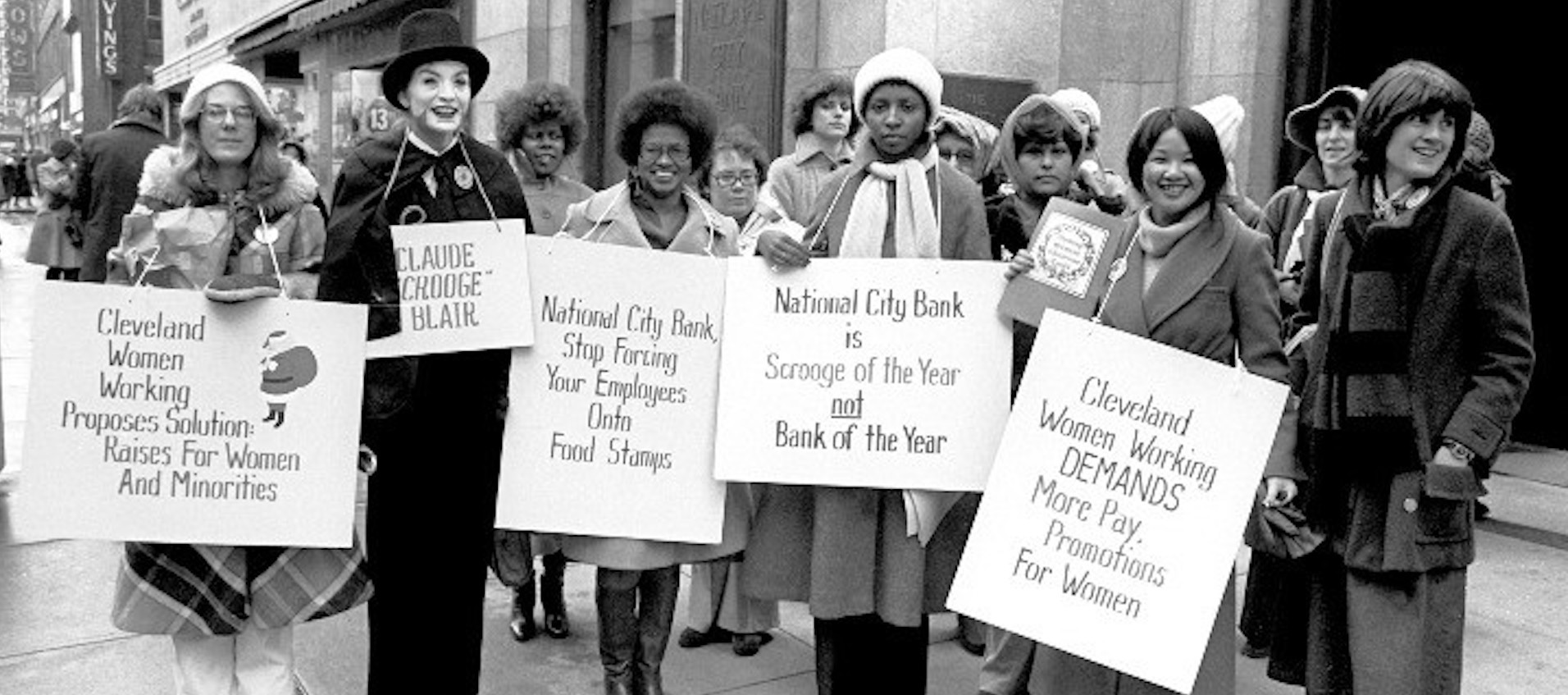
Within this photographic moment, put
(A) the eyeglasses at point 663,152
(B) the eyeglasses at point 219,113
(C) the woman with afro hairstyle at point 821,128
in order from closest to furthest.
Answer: (B) the eyeglasses at point 219,113
(A) the eyeglasses at point 663,152
(C) the woman with afro hairstyle at point 821,128

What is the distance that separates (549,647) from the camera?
15.4 ft

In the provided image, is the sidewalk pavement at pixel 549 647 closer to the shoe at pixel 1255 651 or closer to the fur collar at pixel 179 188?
the shoe at pixel 1255 651

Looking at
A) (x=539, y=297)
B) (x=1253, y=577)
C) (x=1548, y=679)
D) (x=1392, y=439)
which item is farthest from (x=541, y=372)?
(x=1548, y=679)

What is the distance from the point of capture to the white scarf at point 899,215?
3.40 metres

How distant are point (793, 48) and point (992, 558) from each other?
226 inches

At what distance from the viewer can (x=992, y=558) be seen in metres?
3.16

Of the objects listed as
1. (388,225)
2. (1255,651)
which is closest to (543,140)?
(388,225)

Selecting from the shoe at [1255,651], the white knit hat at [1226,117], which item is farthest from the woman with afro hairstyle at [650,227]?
the shoe at [1255,651]

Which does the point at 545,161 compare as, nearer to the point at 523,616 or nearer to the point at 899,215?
the point at 523,616

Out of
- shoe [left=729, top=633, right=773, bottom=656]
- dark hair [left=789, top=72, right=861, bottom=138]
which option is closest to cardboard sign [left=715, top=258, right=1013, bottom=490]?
shoe [left=729, top=633, right=773, bottom=656]

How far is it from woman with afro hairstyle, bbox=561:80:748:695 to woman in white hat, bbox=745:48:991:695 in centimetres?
22

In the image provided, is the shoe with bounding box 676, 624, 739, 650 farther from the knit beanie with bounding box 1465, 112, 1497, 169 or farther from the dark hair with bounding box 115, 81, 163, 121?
the dark hair with bounding box 115, 81, 163, 121

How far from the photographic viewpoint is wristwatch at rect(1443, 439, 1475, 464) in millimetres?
3031

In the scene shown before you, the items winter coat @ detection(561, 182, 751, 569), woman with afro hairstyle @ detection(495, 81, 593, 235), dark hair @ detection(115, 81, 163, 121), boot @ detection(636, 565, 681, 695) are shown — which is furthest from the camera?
dark hair @ detection(115, 81, 163, 121)
